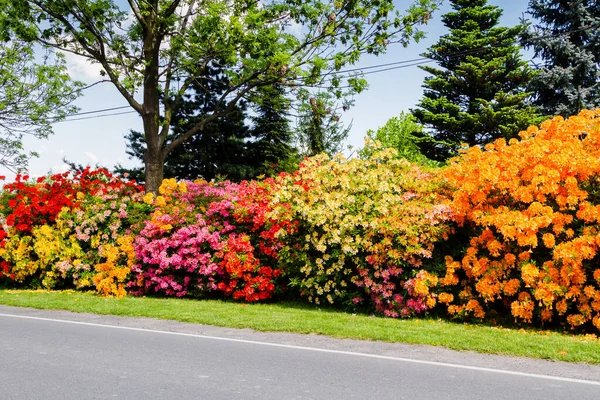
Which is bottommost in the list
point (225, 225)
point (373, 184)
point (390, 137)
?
point (225, 225)

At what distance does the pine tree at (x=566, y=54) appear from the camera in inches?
1065

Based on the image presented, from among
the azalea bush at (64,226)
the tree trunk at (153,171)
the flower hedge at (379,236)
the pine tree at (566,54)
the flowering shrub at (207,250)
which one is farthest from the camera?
the pine tree at (566,54)

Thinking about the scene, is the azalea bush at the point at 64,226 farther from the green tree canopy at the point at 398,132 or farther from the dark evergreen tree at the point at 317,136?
the green tree canopy at the point at 398,132

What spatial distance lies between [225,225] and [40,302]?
14.9ft

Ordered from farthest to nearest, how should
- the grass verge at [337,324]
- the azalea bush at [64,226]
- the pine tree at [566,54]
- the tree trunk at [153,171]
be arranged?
the pine tree at [566,54] < the tree trunk at [153,171] < the azalea bush at [64,226] < the grass verge at [337,324]

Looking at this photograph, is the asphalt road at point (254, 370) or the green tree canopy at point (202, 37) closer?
the asphalt road at point (254, 370)

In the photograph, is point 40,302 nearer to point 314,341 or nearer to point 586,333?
point 314,341

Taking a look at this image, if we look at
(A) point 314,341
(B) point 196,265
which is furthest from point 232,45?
(A) point 314,341

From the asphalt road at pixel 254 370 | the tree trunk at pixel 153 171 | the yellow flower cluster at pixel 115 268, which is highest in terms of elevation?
the tree trunk at pixel 153 171

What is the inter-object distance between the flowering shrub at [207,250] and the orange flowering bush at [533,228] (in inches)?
177

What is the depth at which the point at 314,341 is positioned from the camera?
7797 millimetres

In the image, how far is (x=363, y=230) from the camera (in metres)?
10.5

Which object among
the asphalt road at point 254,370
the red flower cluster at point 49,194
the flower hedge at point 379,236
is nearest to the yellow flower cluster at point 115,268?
the flower hedge at point 379,236

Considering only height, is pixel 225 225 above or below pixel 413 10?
below
